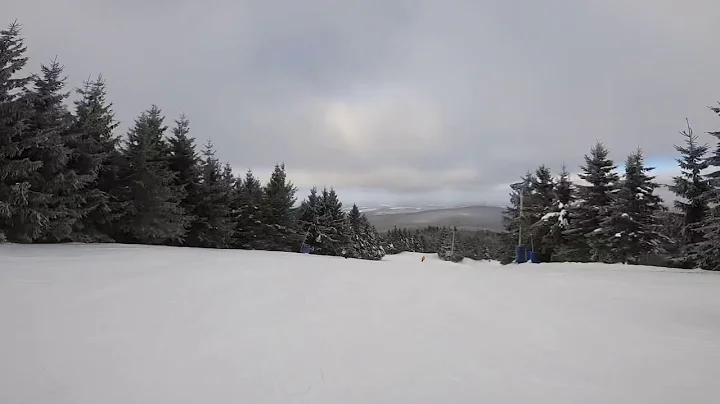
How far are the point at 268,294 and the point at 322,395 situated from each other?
2735 mm

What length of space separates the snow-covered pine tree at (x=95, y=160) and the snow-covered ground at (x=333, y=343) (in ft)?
21.7

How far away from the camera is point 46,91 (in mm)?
10727

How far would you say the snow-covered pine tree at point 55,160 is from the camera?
32.3ft

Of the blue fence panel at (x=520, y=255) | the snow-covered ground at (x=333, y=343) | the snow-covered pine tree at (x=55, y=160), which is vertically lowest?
the snow-covered ground at (x=333, y=343)

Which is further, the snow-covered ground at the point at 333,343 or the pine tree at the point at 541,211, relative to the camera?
the pine tree at the point at 541,211

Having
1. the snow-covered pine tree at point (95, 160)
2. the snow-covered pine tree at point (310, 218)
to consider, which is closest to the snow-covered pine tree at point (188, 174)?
the snow-covered pine tree at point (95, 160)

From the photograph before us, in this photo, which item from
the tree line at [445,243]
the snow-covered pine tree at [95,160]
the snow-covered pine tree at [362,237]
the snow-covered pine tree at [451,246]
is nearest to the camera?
the snow-covered pine tree at [95,160]

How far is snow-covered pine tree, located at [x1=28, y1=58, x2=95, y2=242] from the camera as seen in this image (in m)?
9.84

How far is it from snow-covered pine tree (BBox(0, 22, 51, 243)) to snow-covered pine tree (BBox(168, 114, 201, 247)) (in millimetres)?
6776

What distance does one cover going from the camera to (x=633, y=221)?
59.8 ft

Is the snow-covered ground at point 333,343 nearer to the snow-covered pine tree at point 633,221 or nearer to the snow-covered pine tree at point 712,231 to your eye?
the snow-covered pine tree at point 712,231

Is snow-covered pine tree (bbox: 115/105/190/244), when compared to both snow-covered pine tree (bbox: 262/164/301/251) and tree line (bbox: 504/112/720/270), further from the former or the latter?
tree line (bbox: 504/112/720/270)

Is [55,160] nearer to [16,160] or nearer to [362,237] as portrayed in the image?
[16,160]

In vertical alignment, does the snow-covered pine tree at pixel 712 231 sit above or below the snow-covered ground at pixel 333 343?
above
